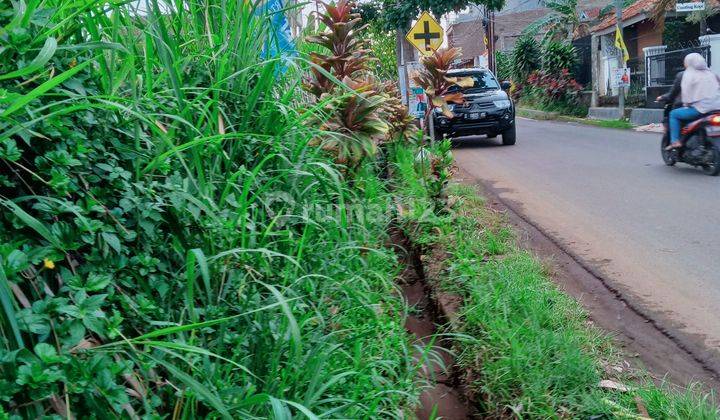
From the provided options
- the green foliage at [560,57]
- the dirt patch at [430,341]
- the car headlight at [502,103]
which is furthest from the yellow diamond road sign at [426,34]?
the green foliage at [560,57]

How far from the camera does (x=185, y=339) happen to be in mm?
2387

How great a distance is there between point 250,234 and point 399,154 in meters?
5.04

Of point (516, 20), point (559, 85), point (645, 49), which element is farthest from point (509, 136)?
point (516, 20)

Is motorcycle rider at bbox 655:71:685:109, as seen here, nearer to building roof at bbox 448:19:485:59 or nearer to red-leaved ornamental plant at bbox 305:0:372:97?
→ red-leaved ornamental plant at bbox 305:0:372:97

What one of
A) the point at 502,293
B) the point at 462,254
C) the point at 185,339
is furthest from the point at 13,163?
the point at 462,254

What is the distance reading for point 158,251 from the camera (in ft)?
8.24

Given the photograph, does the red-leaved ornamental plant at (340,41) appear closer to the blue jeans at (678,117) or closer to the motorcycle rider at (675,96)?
the blue jeans at (678,117)

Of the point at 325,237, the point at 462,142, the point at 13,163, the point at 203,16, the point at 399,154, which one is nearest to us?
the point at 13,163

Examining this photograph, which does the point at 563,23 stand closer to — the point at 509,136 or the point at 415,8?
the point at 415,8

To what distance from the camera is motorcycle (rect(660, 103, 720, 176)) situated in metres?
8.66

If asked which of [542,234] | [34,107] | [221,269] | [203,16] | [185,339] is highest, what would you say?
[203,16]

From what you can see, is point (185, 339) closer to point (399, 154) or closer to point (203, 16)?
point (203, 16)

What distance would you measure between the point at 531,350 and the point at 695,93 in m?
7.21

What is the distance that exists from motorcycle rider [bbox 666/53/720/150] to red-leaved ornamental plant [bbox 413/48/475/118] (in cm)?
409
